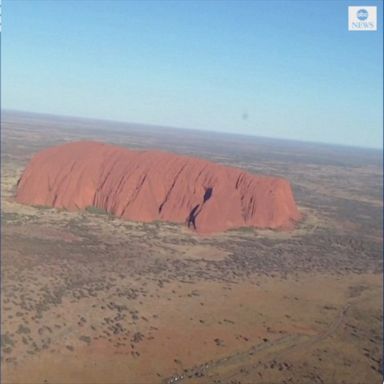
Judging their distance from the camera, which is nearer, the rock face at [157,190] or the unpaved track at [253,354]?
the unpaved track at [253,354]

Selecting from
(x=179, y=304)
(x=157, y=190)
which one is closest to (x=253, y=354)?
(x=179, y=304)

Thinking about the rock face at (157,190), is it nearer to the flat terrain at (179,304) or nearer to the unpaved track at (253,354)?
the flat terrain at (179,304)

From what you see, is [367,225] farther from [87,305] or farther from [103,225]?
[87,305]

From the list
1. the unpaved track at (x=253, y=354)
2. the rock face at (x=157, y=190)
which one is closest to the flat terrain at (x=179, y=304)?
the unpaved track at (x=253, y=354)

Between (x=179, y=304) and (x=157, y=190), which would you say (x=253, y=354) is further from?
(x=157, y=190)

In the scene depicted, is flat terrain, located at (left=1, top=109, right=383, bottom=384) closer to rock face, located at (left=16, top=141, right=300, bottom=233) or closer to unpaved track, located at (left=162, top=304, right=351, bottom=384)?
unpaved track, located at (left=162, top=304, right=351, bottom=384)

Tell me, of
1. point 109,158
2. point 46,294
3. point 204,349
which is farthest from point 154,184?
point 204,349
